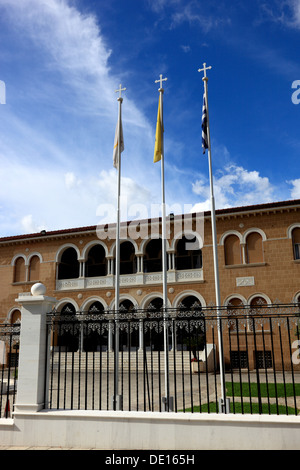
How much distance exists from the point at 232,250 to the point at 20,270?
15.2 meters

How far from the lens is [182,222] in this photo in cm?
2447

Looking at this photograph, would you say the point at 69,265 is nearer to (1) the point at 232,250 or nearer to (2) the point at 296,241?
(1) the point at 232,250

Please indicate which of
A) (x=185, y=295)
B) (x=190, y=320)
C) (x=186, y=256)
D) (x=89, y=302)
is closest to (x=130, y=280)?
(x=89, y=302)

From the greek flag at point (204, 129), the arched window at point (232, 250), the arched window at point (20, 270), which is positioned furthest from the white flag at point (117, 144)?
the arched window at point (20, 270)

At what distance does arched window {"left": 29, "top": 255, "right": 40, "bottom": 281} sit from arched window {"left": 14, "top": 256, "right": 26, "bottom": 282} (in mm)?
546

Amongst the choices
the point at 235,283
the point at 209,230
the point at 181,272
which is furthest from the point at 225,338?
the point at 209,230

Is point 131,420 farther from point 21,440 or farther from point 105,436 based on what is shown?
point 21,440

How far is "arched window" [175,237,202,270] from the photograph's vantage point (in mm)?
25969

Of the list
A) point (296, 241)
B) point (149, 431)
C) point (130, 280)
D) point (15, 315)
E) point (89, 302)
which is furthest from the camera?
point (15, 315)

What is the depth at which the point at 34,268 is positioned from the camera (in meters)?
28.5

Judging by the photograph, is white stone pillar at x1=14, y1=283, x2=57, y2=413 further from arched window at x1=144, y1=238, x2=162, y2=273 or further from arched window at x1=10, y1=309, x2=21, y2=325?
arched window at x1=10, y1=309, x2=21, y2=325

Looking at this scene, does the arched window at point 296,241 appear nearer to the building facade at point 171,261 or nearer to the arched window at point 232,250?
the building facade at point 171,261

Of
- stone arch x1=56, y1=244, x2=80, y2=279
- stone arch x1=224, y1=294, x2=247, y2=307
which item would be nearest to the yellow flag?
stone arch x1=224, y1=294, x2=247, y2=307

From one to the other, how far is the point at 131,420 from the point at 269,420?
2060 mm
